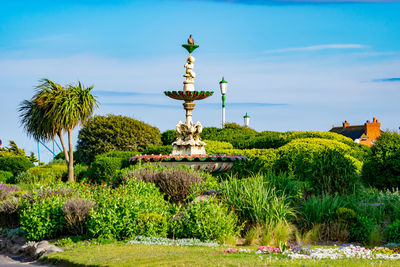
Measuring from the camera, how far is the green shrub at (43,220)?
9.95m

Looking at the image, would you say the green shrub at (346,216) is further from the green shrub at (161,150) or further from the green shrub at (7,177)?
the green shrub at (7,177)

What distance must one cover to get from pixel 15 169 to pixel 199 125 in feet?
43.5

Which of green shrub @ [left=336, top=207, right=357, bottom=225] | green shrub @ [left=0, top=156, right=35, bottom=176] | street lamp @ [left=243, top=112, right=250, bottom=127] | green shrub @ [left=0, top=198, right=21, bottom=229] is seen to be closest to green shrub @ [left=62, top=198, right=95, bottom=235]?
green shrub @ [left=0, top=198, right=21, bottom=229]

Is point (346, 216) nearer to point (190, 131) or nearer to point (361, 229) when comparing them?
point (361, 229)

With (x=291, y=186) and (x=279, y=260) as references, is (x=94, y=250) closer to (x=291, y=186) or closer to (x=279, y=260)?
(x=279, y=260)

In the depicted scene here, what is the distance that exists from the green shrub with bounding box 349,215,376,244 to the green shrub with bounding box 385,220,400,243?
0.31 meters

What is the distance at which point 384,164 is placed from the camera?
52.5 feet

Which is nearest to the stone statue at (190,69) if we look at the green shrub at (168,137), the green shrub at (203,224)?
the green shrub at (203,224)

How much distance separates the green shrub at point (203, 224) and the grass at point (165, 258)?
0.89 metres

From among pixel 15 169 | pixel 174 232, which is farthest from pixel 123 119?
pixel 174 232

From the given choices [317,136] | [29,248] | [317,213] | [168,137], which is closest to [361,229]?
[317,213]

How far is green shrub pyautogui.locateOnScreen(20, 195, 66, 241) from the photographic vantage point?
9.95m

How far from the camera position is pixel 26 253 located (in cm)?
968

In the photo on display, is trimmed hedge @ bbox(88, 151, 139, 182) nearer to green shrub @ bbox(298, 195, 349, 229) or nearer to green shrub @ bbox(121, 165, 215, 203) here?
green shrub @ bbox(121, 165, 215, 203)
